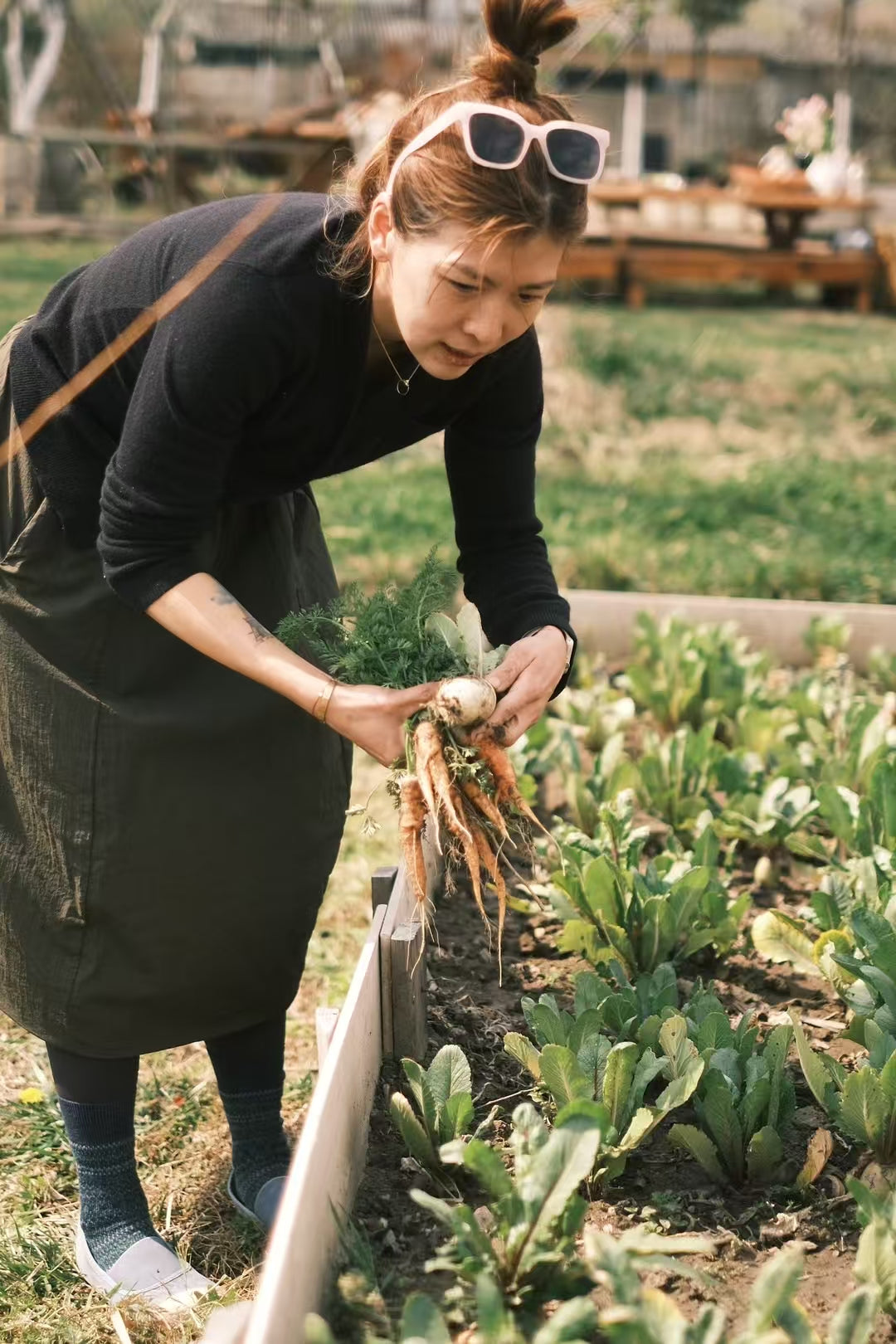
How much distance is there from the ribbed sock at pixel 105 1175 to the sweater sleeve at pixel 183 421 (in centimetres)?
85

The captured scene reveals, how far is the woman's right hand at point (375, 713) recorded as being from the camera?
73.1 inches

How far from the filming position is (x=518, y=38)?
180cm

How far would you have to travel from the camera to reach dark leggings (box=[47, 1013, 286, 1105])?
2.20 metres

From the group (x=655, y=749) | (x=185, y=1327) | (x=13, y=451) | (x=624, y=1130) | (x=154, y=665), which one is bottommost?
(x=185, y=1327)

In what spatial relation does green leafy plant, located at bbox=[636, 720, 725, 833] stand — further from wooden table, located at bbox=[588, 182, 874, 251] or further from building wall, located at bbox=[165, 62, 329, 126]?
building wall, located at bbox=[165, 62, 329, 126]

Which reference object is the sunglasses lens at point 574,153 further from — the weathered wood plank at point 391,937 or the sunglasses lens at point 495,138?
the weathered wood plank at point 391,937

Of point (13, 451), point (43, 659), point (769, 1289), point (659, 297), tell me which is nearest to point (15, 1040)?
point (43, 659)

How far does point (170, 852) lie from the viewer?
2127mm

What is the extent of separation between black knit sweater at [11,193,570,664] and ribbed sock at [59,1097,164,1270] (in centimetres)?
86

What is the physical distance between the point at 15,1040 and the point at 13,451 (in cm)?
136

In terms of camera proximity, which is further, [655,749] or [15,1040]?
[655,749]

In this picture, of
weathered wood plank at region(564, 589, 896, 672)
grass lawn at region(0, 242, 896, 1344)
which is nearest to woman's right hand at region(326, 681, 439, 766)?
grass lawn at region(0, 242, 896, 1344)

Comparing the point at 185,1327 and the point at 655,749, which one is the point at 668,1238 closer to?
the point at 185,1327

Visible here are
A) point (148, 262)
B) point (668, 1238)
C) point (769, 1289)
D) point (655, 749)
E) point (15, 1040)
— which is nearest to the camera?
point (769, 1289)
